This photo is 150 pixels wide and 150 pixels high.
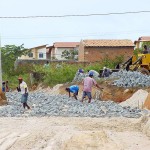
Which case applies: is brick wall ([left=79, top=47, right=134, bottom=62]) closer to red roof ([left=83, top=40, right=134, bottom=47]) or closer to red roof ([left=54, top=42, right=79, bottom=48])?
red roof ([left=83, top=40, right=134, bottom=47])

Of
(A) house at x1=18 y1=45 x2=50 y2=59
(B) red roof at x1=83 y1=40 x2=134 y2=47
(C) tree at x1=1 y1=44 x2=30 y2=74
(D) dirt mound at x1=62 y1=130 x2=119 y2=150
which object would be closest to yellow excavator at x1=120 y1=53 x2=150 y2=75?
(C) tree at x1=1 y1=44 x2=30 y2=74

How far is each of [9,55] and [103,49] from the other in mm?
12127

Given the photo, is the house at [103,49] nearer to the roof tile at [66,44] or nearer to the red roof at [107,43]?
the red roof at [107,43]

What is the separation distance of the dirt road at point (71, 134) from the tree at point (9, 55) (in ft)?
97.7

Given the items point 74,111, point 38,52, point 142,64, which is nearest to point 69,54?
point 38,52

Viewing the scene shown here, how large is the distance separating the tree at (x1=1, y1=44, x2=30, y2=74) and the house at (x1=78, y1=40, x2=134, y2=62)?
24.9 ft

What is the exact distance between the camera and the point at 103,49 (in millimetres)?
Answer: 54812

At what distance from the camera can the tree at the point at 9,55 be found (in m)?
47.1

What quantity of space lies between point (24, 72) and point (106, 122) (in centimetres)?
3033

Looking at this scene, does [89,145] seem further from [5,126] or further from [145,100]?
[145,100]

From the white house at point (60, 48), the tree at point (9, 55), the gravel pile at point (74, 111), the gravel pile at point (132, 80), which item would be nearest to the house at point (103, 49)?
the tree at point (9, 55)

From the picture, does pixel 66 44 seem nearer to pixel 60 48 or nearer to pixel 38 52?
pixel 60 48

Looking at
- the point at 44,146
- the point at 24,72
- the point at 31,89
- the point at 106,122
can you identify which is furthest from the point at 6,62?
the point at 44,146

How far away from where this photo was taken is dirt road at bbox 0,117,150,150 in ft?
37.4
